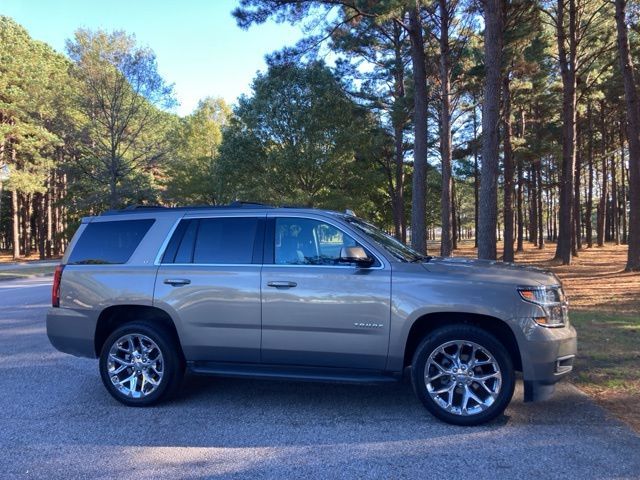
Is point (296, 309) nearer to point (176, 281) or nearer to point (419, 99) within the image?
point (176, 281)

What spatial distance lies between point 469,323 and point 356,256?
3.95 feet

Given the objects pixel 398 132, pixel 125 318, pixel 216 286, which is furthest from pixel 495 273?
pixel 398 132

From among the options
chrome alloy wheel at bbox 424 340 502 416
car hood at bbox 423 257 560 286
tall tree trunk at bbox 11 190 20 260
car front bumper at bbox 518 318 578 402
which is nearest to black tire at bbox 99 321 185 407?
chrome alloy wheel at bbox 424 340 502 416

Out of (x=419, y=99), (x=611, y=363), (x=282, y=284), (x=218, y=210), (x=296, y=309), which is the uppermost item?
(x=419, y=99)

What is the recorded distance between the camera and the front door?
15.5 ft

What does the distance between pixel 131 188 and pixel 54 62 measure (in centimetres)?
1428

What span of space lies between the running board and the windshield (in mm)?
1135

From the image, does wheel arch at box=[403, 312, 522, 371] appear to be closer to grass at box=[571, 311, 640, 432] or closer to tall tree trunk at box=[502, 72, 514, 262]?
grass at box=[571, 311, 640, 432]

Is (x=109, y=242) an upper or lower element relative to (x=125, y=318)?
upper

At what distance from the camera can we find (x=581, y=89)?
2509 centimetres

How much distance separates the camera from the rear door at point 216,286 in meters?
5.00

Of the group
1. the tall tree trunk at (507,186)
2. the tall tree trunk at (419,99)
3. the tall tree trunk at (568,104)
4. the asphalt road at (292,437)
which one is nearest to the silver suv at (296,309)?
the asphalt road at (292,437)

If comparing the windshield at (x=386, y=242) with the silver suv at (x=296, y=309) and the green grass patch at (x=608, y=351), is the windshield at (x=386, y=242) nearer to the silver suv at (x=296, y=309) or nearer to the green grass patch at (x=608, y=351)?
the silver suv at (x=296, y=309)

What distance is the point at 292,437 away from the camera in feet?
14.4
